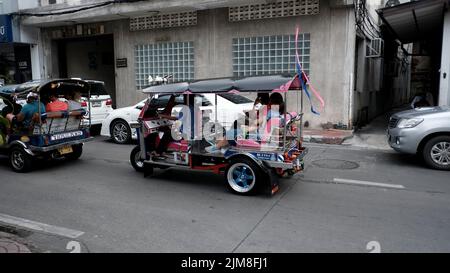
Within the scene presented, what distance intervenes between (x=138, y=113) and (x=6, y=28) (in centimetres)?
1051

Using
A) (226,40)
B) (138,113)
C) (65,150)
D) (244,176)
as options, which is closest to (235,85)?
(244,176)

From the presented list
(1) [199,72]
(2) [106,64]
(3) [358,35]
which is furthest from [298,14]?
(2) [106,64]

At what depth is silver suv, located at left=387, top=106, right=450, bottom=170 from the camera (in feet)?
25.6

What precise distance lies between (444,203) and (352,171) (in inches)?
85.2

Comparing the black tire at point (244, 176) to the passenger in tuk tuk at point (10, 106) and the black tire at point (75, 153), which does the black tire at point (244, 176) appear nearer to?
the black tire at point (75, 153)

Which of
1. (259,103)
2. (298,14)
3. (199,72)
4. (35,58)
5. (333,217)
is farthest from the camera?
(35,58)

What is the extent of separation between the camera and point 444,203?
227 inches

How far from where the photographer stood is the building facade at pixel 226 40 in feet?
40.2

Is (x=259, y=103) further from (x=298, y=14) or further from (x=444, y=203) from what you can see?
(x=298, y=14)

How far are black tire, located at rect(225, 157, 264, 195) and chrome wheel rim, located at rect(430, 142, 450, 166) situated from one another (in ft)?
13.7

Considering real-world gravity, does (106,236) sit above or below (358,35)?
below

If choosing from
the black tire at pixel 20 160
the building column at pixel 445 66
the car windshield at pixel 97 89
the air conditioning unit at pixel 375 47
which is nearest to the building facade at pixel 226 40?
the air conditioning unit at pixel 375 47

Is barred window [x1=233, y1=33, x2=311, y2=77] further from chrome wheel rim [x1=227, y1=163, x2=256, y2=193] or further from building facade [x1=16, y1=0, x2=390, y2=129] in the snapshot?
chrome wheel rim [x1=227, y1=163, x2=256, y2=193]

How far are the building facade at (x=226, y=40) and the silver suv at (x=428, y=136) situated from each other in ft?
12.7
